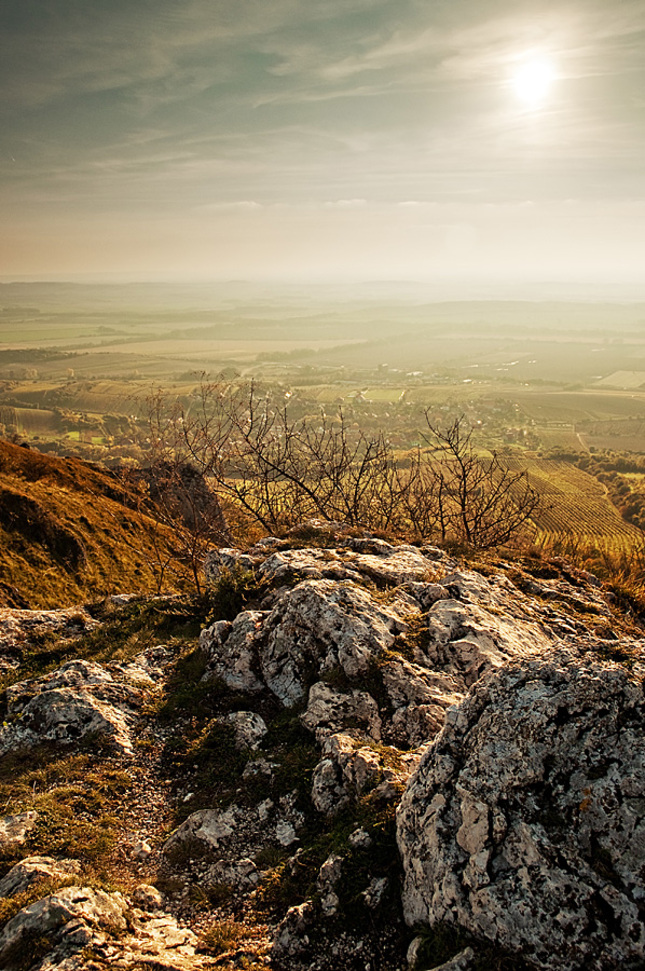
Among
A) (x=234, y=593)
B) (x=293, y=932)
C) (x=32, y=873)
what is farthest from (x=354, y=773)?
(x=234, y=593)

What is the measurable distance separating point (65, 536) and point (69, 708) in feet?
35.6

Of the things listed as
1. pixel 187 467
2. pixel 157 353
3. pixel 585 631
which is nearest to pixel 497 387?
pixel 157 353

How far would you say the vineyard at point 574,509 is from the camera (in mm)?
54438

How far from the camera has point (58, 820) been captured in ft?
19.9

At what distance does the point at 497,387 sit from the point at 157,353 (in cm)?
12229

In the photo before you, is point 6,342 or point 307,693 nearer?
point 307,693

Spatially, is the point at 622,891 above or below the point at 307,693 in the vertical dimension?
above

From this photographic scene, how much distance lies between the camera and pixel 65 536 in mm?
17375

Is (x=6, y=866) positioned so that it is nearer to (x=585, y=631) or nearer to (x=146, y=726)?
(x=146, y=726)

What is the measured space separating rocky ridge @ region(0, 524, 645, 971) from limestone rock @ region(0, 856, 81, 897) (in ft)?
0.07

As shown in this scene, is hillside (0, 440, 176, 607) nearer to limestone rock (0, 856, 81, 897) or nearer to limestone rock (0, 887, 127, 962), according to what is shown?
limestone rock (0, 856, 81, 897)

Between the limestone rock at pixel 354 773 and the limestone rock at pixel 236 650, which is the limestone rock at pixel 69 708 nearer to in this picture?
the limestone rock at pixel 236 650

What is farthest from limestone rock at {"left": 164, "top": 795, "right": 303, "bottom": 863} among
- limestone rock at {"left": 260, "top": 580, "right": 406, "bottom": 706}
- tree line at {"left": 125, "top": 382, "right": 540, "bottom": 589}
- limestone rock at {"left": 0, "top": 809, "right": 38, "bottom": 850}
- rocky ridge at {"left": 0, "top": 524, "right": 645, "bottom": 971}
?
tree line at {"left": 125, "top": 382, "right": 540, "bottom": 589}

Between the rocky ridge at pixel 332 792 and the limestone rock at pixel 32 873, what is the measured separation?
23 mm
